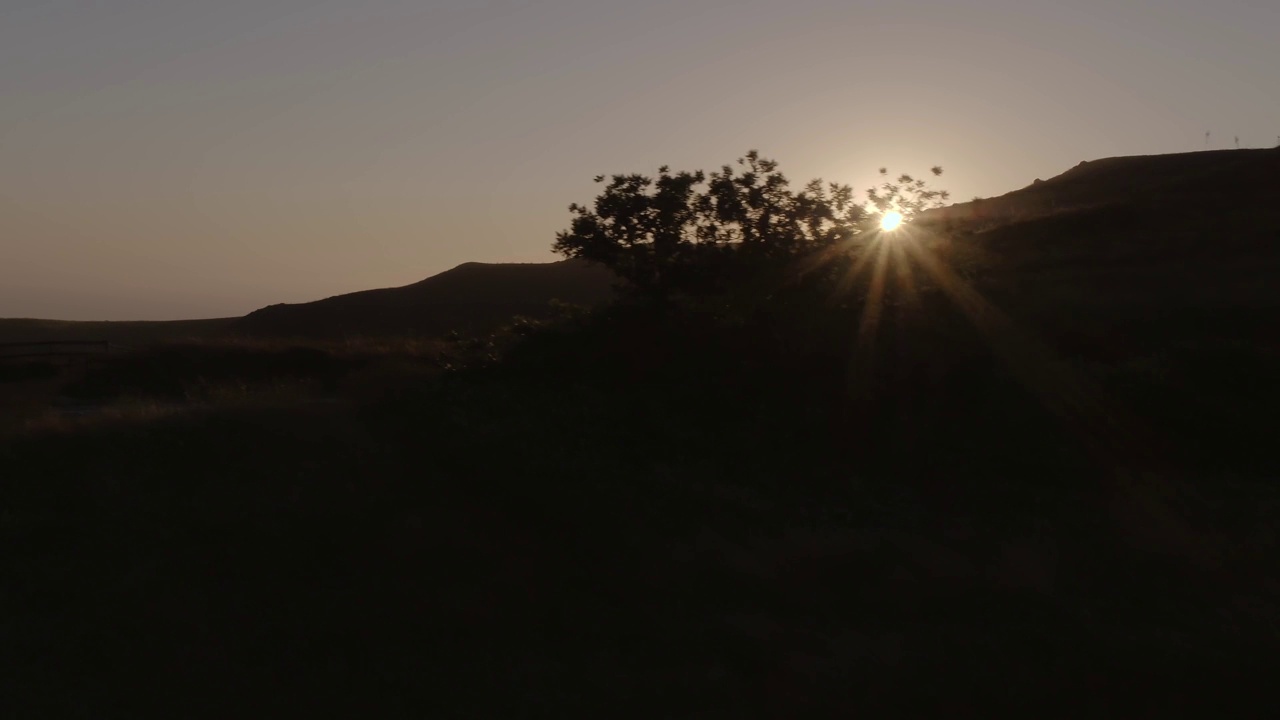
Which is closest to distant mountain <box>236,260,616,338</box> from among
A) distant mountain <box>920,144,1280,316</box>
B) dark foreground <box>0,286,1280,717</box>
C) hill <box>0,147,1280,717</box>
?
distant mountain <box>920,144,1280,316</box>

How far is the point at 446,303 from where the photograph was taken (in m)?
48.2

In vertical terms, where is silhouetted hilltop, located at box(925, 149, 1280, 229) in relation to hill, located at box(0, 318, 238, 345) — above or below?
above

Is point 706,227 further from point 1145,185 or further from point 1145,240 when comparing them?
point 1145,185

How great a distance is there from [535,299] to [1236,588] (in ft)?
127

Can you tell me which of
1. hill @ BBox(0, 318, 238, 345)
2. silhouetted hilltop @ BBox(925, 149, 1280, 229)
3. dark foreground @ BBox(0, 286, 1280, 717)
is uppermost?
silhouetted hilltop @ BBox(925, 149, 1280, 229)

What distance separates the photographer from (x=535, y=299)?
49219 millimetres

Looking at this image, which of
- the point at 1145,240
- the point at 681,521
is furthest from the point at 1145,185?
the point at 681,521

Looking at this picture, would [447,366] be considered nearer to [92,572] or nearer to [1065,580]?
[92,572]

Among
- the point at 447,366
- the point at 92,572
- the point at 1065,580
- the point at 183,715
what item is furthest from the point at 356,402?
the point at 1065,580

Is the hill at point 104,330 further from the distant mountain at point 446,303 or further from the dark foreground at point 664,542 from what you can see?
the dark foreground at point 664,542

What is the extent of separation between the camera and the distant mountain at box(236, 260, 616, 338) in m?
42.0

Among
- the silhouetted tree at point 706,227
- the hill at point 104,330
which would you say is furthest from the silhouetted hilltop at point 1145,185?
the hill at point 104,330

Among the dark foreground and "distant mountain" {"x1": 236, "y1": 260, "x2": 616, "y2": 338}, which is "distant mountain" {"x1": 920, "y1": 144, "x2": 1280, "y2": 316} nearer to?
the dark foreground

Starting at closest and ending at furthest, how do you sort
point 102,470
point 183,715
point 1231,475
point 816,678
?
point 183,715
point 816,678
point 102,470
point 1231,475
